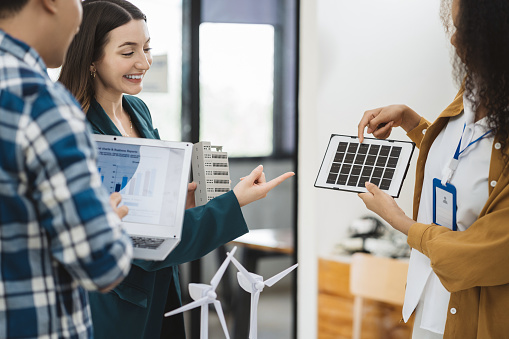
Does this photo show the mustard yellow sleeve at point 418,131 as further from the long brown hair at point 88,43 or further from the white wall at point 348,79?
the white wall at point 348,79

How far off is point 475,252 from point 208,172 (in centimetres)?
74

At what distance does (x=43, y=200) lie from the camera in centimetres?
80

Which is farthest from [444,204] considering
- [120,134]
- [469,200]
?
[120,134]

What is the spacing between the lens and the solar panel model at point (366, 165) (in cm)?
159

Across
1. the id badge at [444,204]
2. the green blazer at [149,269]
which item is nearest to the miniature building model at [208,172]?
the green blazer at [149,269]

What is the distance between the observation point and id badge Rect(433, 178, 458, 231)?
1.41 metres

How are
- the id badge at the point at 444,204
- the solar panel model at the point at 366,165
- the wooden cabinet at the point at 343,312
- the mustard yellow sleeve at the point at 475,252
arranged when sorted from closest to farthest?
1. the mustard yellow sleeve at the point at 475,252
2. the id badge at the point at 444,204
3. the solar panel model at the point at 366,165
4. the wooden cabinet at the point at 343,312

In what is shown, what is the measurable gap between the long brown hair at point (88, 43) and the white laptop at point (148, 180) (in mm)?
202

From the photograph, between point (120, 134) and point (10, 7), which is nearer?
point (10, 7)

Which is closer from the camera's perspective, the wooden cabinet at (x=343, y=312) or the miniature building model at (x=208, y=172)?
the miniature building model at (x=208, y=172)

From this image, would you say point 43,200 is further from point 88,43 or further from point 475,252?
point 475,252

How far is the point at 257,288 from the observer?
1793 mm

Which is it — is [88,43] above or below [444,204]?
above

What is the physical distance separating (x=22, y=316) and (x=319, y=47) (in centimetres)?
273
